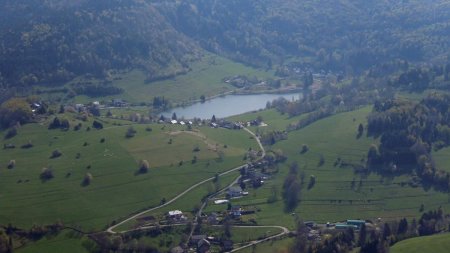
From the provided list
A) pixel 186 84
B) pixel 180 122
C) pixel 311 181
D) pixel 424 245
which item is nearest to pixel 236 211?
pixel 311 181

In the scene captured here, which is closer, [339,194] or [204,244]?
[204,244]

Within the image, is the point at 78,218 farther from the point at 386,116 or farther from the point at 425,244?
the point at 386,116

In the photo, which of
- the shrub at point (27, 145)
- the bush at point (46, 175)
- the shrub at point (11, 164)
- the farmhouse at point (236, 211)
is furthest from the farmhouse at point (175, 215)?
the shrub at point (27, 145)

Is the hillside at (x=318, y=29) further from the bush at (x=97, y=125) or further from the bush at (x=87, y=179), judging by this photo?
the bush at (x=87, y=179)

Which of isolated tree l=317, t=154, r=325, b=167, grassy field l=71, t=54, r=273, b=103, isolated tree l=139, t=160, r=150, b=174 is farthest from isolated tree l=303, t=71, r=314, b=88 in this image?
isolated tree l=139, t=160, r=150, b=174

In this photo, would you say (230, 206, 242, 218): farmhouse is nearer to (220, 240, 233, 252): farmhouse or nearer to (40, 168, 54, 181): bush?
(220, 240, 233, 252): farmhouse

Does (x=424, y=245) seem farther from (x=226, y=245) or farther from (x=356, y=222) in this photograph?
(x=226, y=245)
